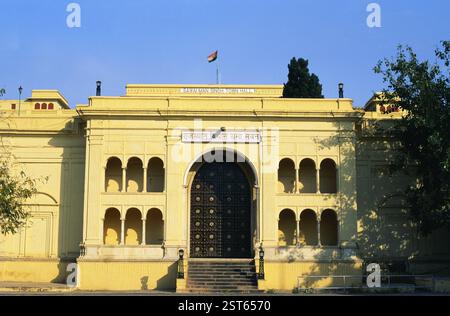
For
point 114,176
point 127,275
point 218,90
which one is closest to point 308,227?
point 218,90

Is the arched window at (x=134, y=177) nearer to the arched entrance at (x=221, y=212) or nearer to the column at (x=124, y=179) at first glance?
the column at (x=124, y=179)

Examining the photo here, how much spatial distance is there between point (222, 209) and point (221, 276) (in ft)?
13.8

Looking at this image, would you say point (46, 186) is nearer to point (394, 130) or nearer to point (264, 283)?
point (264, 283)

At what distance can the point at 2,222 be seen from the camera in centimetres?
2411

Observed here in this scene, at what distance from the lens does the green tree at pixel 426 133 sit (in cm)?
2761

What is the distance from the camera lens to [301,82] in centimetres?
4672

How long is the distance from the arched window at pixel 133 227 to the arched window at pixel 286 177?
768 cm

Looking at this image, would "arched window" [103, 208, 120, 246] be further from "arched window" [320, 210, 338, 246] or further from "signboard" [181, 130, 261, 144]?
"arched window" [320, 210, 338, 246]

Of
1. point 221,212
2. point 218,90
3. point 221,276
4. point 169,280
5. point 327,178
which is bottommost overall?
point 169,280

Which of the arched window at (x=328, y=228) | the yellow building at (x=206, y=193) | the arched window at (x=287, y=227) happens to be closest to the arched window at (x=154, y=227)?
the yellow building at (x=206, y=193)

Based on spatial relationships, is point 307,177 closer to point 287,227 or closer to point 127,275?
point 287,227

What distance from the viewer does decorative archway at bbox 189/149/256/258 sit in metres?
32.2

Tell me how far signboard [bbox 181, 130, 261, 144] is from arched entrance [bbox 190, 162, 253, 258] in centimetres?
162

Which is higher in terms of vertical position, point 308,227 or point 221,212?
point 221,212
